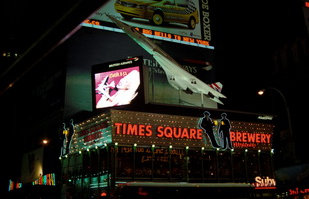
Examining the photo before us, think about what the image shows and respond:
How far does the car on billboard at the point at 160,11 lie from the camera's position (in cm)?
2541

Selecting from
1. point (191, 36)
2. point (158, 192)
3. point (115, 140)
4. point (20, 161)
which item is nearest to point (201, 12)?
point (191, 36)

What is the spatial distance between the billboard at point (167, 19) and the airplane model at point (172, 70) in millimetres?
2767

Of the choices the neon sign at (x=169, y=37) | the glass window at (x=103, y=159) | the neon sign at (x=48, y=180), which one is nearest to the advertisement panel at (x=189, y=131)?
the glass window at (x=103, y=159)

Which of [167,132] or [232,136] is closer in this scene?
[167,132]

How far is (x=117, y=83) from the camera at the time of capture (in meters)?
19.9

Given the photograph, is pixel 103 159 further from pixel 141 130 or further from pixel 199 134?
pixel 199 134

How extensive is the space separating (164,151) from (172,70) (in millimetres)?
6356

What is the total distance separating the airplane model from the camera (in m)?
21.4

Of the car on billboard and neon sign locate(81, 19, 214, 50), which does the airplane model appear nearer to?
neon sign locate(81, 19, 214, 50)

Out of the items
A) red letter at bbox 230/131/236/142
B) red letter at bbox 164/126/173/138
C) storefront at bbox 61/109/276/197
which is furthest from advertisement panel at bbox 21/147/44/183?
red letter at bbox 230/131/236/142

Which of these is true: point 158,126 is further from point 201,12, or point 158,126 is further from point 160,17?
point 201,12

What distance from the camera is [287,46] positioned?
34.8 meters

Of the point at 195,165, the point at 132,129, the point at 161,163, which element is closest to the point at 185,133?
the point at 195,165

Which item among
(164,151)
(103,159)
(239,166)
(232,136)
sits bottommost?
(239,166)
